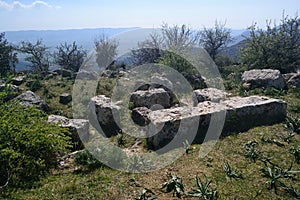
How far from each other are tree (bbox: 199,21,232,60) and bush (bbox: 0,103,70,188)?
2521 cm

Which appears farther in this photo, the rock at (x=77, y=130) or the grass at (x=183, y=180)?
the rock at (x=77, y=130)

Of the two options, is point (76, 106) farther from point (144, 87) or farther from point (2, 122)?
point (2, 122)

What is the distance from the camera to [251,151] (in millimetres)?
7539

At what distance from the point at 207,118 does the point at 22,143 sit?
19.6 ft

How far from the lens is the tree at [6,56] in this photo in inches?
1122

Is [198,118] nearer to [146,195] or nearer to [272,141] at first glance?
[272,141]

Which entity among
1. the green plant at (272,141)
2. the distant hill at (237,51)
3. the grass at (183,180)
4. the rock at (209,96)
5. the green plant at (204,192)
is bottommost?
the grass at (183,180)

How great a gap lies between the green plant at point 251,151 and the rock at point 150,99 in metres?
5.54

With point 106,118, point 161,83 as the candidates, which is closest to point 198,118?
point 106,118

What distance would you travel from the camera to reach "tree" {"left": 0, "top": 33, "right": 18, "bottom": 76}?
28.5 meters

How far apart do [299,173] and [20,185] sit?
22.9ft

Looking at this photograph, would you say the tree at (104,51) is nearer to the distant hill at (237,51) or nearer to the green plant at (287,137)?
the distant hill at (237,51)

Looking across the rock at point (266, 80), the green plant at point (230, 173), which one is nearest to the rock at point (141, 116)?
the green plant at point (230, 173)

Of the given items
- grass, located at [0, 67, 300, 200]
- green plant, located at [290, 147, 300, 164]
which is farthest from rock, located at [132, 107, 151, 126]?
Result: green plant, located at [290, 147, 300, 164]
